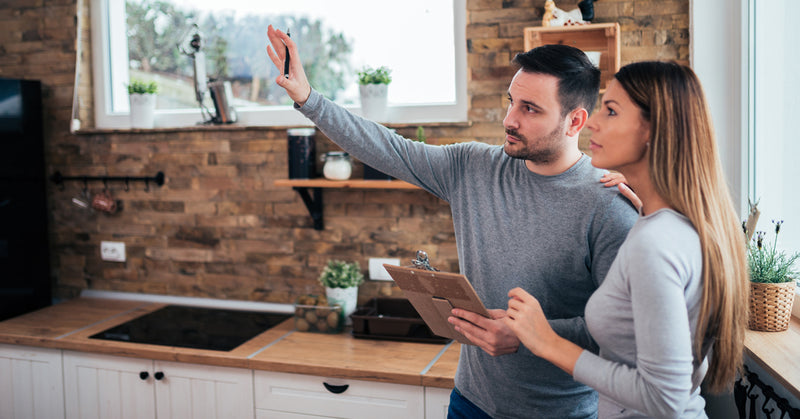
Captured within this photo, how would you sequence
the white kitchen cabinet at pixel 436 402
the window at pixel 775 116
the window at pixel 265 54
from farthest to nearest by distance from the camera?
the window at pixel 265 54
the white kitchen cabinet at pixel 436 402
the window at pixel 775 116

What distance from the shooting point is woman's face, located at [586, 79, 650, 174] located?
1.16 m

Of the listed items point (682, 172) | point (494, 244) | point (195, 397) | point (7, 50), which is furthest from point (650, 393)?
point (7, 50)

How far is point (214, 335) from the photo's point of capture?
256 cm

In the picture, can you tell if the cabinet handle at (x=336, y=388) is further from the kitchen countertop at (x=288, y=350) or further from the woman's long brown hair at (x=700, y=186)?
the woman's long brown hair at (x=700, y=186)

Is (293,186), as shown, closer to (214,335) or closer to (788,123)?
(214,335)

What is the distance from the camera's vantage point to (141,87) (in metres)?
2.95

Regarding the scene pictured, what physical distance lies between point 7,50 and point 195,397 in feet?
6.76

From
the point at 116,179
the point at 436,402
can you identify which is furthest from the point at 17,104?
the point at 436,402

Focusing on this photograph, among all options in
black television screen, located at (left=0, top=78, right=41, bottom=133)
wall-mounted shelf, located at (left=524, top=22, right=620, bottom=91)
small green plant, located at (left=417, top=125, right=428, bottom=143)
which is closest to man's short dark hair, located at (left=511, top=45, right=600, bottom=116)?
wall-mounted shelf, located at (left=524, top=22, right=620, bottom=91)

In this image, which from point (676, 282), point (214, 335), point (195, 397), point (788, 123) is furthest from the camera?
point (214, 335)

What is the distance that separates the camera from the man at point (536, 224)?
1.47 m

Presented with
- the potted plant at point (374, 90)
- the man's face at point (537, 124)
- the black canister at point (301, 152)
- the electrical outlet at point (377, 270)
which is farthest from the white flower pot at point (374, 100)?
the man's face at point (537, 124)

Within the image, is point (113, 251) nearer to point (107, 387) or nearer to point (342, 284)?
point (107, 387)

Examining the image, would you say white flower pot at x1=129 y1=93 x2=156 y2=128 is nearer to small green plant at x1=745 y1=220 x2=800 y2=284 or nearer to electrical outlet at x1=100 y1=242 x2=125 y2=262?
electrical outlet at x1=100 y1=242 x2=125 y2=262
